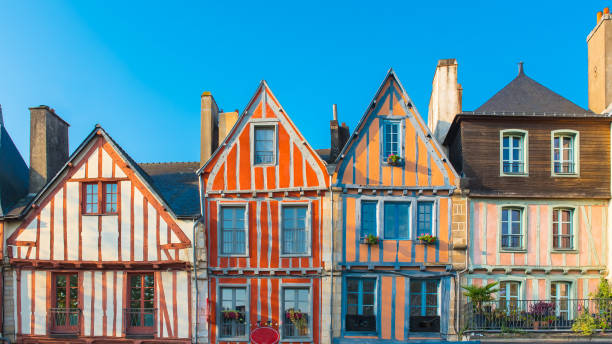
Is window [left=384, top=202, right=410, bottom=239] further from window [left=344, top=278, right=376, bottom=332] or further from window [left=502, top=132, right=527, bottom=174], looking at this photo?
window [left=502, top=132, right=527, bottom=174]

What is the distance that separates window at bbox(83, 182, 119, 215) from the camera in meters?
14.3

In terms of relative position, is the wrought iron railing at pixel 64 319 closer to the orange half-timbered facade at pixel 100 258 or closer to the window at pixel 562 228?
the orange half-timbered facade at pixel 100 258

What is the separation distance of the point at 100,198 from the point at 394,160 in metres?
8.71

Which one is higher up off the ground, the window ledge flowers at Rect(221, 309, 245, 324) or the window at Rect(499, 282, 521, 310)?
the window at Rect(499, 282, 521, 310)

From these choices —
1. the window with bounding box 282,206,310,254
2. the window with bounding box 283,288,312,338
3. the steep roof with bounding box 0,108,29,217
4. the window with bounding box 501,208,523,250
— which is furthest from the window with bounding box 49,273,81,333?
the window with bounding box 501,208,523,250

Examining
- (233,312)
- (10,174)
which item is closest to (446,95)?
(233,312)

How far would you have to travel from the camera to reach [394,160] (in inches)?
543

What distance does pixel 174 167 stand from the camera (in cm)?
1730

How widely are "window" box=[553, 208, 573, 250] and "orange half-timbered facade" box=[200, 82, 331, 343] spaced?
658 cm

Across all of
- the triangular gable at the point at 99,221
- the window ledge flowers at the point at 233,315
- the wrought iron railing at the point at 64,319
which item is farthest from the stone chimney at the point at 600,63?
the wrought iron railing at the point at 64,319

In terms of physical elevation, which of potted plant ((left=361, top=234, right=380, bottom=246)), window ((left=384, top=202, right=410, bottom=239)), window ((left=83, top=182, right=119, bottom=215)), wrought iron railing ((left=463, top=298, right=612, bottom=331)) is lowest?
wrought iron railing ((left=463, top=298, right=612, bottom=331))

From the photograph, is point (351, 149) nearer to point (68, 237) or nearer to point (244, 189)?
point (244, 189)

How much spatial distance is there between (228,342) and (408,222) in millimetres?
6216

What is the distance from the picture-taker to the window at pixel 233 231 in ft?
46.1
